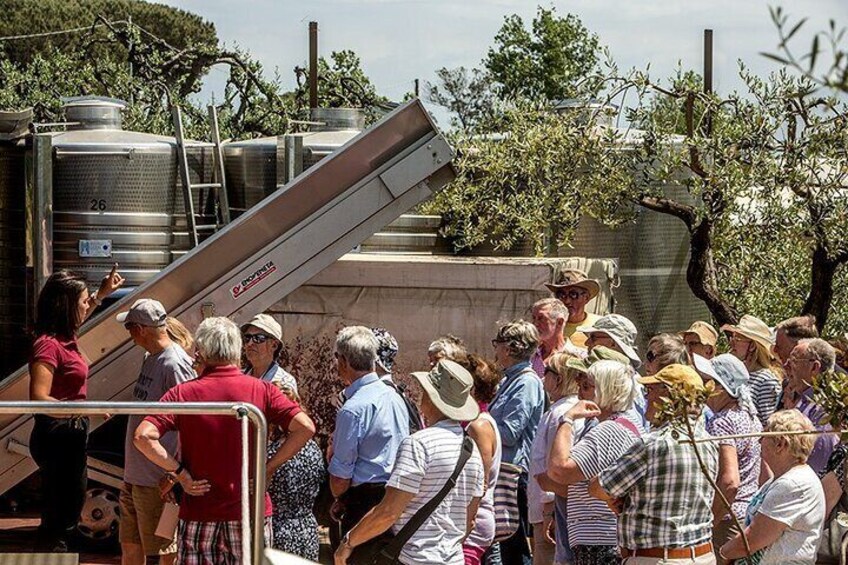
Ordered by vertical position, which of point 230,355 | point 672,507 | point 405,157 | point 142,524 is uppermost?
point 405,157

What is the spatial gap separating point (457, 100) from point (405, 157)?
2977cm

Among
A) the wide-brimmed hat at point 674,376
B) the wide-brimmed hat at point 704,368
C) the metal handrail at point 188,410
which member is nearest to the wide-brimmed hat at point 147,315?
the metal handrail at point 188,410

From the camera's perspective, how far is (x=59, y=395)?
8094 millimetres

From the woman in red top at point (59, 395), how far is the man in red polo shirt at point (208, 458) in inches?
54.4

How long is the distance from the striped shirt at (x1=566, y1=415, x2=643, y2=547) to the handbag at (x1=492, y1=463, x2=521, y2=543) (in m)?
0.72

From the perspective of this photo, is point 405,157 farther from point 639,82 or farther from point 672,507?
point 672,507

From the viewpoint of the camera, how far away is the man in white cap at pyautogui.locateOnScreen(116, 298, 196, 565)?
8016 mm

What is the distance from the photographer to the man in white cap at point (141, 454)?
26.3 ft

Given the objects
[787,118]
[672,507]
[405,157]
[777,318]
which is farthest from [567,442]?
[777,318]

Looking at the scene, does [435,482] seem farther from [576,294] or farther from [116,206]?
[116,206]

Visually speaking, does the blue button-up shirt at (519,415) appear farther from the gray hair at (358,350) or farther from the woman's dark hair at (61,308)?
the woman's dark hair at (61,308)

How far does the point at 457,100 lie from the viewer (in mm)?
39438

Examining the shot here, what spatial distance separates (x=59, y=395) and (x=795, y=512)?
3.91 metres

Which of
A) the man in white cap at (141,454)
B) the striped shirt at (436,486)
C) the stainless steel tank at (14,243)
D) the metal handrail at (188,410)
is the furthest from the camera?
the stainless steel tank at (14,243)
